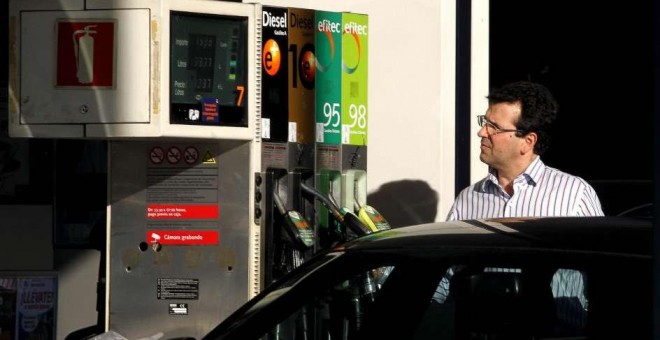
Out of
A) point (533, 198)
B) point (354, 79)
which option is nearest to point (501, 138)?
point (533, 198)

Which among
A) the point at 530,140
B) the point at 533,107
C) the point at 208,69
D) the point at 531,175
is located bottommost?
the point at 531,175

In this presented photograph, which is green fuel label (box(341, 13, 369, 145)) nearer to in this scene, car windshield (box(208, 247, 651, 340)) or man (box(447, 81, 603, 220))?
man (box(447, 81, 603, 220))

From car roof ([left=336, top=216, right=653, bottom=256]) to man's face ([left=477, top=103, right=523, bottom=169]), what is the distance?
1552 millimetres

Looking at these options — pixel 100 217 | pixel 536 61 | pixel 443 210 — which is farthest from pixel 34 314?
pixel 536 61

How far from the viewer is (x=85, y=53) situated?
20.2 feet

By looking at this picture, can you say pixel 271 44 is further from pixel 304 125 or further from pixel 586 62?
pixel 586 62

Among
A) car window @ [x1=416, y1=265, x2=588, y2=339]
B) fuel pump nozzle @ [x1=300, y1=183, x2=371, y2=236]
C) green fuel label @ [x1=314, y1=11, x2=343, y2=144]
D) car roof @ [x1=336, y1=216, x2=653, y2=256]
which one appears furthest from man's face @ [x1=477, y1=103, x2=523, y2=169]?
car window @ [x1=416, y1=265, x2=588, y2=339]

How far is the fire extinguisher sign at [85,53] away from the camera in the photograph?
20.2ft

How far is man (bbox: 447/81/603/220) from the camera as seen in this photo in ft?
17.7

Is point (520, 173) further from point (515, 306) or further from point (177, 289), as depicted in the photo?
point (515, 306)

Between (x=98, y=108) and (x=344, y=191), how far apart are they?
1.60m

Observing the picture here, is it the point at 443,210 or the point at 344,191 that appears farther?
the point at 443,210

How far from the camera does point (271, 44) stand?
669 cm

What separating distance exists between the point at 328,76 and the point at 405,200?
142 cm
